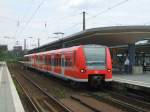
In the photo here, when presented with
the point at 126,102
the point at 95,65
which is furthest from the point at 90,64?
the point at 126,102

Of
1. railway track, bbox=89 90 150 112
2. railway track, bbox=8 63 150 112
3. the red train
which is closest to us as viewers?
railway track, bbox=89 90 150 112

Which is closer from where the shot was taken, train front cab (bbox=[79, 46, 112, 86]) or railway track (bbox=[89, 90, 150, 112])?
railway track (bbox=[89, 90, 150, 112])

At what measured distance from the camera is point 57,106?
56.7 feet

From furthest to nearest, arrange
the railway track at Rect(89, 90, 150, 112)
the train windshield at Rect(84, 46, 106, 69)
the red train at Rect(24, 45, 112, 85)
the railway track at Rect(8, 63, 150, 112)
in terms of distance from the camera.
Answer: the train windshield at Rect(84, 46, 106, 69) < the red train at Rect(24, 45, 112, 85) < the railway track at Rect(8, 63, 150, 112) < the railway track at Rect(89, 90, 150, 112)

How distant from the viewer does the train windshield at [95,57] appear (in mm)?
22931

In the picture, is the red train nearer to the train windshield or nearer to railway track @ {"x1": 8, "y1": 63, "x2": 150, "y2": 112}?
the train windshield

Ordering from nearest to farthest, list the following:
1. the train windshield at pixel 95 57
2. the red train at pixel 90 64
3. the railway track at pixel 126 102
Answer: the railway track at pixel 126 102 → the red train at pixel 90 64 → the train windshield at pixel 95 57

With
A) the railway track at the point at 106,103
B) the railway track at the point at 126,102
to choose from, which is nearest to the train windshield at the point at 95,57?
the railway track at the point at 126,102

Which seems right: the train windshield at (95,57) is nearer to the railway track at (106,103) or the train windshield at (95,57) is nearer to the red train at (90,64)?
the red train at (90,64)

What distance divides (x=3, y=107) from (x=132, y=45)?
24.1 m

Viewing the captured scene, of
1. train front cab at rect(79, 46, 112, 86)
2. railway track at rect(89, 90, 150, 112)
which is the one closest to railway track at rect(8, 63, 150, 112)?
railway track at rect(89, 90, 150, 112)

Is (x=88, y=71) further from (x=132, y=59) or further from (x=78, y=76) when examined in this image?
(x=132, y=59)

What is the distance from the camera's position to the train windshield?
22931mm

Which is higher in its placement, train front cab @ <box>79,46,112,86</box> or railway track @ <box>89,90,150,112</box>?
train front cab @ <box>79,46,112,86</box>
